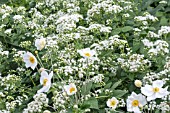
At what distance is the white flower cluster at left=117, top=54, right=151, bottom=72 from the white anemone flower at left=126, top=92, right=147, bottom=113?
63 centimetres

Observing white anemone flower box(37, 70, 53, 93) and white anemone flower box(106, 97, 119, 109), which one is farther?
white anemone flower box(106, 97, 119, 109)

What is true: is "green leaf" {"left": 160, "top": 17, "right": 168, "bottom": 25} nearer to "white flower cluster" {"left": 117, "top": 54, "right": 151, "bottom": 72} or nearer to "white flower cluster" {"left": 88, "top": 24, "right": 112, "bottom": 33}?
"white flower cluster" {"left": 88, "top": 24, "right": 112, "bottom": 33}

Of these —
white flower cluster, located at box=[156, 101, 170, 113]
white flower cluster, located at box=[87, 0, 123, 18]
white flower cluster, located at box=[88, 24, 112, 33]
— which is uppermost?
white flower cluster, located at box=[87, 0, 123, 18]

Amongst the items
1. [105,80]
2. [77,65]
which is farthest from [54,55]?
[105,80]

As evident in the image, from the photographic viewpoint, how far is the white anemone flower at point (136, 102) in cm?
315

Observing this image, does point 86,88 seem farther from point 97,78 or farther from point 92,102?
point 97,78

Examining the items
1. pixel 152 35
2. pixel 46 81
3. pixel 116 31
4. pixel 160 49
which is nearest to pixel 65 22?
pixel 116 31

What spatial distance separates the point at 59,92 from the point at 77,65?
521mm

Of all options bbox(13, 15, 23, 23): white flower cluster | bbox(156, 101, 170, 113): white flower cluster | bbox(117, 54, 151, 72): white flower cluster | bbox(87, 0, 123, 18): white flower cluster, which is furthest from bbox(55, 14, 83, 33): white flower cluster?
bbox(156, 101, 170, 113): white flower cluster

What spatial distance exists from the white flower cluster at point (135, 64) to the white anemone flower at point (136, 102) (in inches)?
24.9

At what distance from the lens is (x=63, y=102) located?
11.1ft

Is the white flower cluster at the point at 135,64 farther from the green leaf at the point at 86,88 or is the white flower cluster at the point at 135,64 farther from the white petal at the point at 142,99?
the white petal at the point at 142,99

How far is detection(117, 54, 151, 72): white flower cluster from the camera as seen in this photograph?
3.80m

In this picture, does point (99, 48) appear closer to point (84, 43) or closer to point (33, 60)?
point (84, 43)
